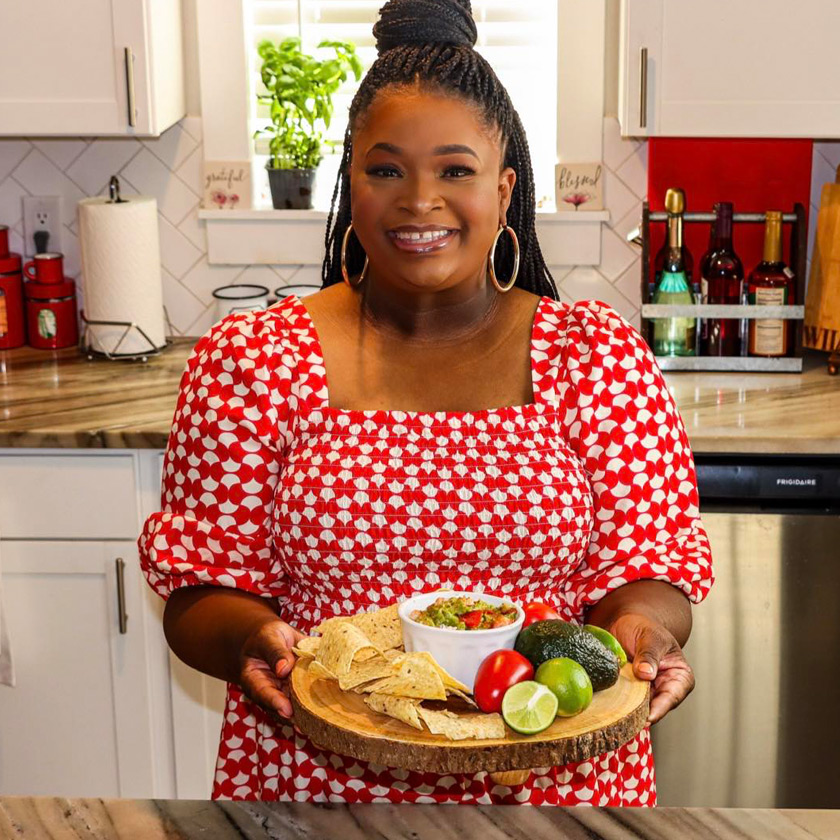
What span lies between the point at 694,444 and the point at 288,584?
3.17 feet

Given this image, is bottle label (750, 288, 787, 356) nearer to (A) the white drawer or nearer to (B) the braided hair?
(B) the braided hair

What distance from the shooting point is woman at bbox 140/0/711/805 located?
139 centimetres

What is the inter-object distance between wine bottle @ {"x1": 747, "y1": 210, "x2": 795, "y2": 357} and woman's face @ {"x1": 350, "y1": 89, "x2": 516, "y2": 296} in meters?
1.24

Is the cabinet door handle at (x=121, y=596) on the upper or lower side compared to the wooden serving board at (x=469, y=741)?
lower

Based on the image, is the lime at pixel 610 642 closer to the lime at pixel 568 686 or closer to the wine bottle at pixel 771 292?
the lime at pixel 568 686

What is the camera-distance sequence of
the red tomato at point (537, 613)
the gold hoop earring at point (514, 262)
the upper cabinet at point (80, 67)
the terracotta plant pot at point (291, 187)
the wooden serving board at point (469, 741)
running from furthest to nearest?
the terracotta plant pot at point (291, 187) < the upper cabinet at point (80, 67) < the gold hoop earring at point (514, 262) < the red tomato at point (537, 613) < the wooden serving board at point (469, 741)

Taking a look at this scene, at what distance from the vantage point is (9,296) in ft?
9.30

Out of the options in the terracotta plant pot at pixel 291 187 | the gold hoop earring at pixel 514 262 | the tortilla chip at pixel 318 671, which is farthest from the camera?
the terracotta plant pot at pixel 291 187

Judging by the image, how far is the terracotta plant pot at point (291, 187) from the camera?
2.81 m

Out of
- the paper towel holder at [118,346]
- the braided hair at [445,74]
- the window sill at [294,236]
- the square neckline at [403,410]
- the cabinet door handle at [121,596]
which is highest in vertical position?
the braided hair at [445,74]

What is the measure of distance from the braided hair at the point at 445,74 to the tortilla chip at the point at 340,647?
1.72 feet

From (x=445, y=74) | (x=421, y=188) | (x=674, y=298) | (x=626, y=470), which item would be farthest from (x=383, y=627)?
(x=674, y=298)

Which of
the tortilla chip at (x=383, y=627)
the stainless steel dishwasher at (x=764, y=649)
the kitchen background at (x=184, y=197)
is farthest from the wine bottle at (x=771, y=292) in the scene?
the tortilla chip at (x=383, y=627)

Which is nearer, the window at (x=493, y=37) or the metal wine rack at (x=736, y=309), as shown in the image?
the metal wine rack at (x=736, y=309)
